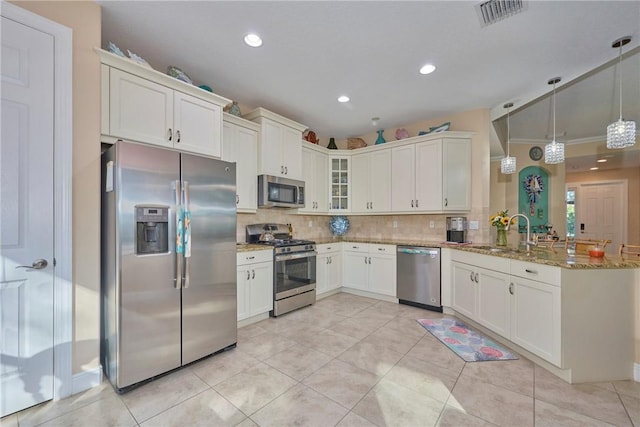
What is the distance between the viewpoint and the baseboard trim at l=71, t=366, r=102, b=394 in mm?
1846

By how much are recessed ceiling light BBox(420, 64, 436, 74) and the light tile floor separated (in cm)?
278

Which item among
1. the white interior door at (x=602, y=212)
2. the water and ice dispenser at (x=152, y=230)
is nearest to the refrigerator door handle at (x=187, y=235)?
the water and ice dispenser at (x=152, y=230)

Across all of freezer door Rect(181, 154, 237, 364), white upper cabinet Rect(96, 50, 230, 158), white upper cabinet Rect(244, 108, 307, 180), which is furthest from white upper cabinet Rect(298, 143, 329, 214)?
freezer door Rect(181, 154, 237, 364)

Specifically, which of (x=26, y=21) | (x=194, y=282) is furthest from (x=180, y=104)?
(x=194, y=282)

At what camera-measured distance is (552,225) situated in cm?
582

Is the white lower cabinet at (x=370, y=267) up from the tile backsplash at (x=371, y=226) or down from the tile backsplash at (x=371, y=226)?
down

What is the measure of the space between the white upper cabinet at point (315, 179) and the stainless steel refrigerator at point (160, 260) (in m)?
2.00

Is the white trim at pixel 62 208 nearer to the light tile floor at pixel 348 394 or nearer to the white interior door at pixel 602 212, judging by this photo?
the light tile floor at pixel 348 394

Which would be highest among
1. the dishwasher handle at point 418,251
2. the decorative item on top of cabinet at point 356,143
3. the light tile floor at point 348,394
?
the decorative item on top of cabinet at point 356,143

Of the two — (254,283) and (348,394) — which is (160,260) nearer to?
(254,283)

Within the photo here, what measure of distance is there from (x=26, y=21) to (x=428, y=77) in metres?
3.30

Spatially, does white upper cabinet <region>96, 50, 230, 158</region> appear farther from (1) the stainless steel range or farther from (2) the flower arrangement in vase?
(2) the flower arrangement in vase

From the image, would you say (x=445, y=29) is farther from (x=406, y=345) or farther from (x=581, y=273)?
(x=406, y=345)

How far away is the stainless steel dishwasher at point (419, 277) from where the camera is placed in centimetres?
358
